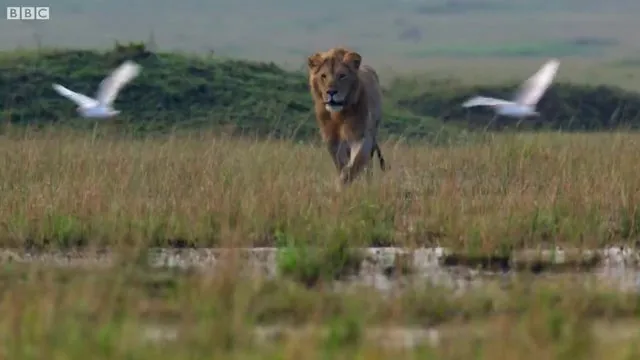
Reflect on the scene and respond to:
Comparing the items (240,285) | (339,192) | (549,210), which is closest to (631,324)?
(240,285)

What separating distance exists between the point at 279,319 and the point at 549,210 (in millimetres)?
3246

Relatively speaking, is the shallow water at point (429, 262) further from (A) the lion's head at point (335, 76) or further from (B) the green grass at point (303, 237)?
(A) the lion's head at point (335, 76)

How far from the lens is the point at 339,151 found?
41.4 feet

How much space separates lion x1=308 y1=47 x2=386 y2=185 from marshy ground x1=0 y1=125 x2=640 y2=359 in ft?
1.10

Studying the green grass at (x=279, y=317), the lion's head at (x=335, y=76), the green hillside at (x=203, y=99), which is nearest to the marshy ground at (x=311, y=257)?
the green grass at (x=279, y=317)

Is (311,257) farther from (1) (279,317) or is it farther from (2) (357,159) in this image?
(2) (357,159)

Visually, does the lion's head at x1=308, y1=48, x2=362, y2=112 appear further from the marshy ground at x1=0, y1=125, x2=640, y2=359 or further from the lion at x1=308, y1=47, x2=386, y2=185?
the marshy ground at x1=0, y1=125, x2=640, y2=359

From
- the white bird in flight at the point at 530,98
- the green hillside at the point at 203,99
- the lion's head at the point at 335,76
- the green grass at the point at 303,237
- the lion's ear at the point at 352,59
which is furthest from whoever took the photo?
the green hillside at the point at 203,99

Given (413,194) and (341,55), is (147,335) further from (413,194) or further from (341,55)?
(341,55)

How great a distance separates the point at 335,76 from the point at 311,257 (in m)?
4.79

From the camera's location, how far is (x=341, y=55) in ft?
41.3

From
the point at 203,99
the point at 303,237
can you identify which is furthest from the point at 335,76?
the point at 203,99

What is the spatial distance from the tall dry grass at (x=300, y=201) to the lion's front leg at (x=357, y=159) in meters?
0.19

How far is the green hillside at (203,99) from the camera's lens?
24719 millimetres
